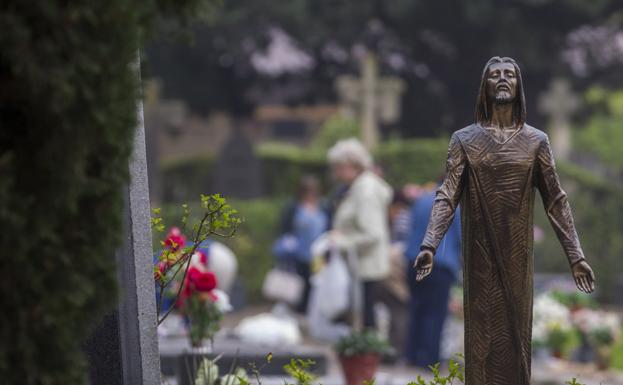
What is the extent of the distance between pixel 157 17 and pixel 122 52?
1.14 ft

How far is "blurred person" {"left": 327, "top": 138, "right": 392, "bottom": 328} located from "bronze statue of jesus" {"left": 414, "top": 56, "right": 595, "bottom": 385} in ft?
22.3

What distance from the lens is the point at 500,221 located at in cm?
556

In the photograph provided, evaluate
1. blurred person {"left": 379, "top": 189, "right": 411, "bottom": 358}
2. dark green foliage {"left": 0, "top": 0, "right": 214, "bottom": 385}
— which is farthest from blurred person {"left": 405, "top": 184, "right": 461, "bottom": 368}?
dark green foliage {"left": 0, "top": 0, "right": 214, "bottom": 385}

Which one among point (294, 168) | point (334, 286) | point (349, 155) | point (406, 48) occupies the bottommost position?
point (334, 286)

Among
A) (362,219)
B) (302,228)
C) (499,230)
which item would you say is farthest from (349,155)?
(499,230)

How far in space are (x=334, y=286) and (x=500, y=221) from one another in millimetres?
7694

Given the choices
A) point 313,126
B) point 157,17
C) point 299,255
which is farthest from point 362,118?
point 313,126

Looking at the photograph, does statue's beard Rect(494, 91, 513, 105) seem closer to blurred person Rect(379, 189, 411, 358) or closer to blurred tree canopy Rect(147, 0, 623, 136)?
blurred person Rect(379, 189, 411, 358)

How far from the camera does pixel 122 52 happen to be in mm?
3863

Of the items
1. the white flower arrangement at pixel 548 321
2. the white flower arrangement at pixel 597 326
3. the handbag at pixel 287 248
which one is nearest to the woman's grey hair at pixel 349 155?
the white flower arrangement at pixel 548 321

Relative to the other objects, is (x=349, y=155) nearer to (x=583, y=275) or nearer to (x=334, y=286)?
(x=334, y=286)

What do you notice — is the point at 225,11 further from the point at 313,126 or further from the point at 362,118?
the point at 313,126

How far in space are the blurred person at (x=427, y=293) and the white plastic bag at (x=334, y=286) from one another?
1.00 meters

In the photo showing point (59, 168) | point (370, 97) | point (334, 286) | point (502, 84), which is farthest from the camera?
point (370, 97)
